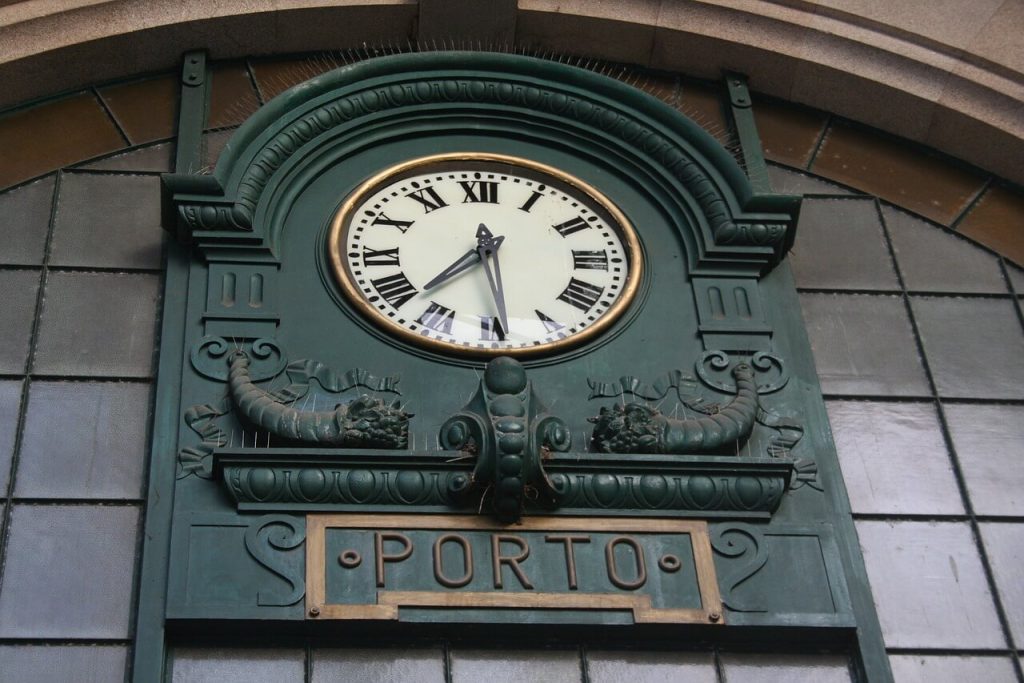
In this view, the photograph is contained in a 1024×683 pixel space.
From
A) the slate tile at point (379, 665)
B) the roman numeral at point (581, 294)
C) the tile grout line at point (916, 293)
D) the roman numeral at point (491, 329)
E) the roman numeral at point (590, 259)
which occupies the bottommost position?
the slate tile at point (379, 665)

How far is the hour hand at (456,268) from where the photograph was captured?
10164 mm

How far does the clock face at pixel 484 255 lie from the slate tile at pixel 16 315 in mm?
1536

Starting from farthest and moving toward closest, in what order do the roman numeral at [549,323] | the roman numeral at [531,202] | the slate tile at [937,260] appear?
1. the slate tile at [937,260]
2. the roman numeral at [531,202]
3. the roman numeral at [549,323]

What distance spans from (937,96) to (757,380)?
263 cm

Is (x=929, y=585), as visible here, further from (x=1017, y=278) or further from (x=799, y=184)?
(x=799, y=184)

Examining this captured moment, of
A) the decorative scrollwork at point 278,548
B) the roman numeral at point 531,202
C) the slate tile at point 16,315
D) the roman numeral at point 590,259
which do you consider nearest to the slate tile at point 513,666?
the decorative scrollwork at point 278,548

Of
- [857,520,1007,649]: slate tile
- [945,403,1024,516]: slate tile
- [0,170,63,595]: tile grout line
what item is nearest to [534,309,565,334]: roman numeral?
[857,520,1007,649]: slate tile

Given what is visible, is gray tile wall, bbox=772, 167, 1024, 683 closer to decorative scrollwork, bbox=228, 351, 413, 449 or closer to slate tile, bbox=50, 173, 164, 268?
decorative scrollwork, bbox=228, 351, 413, 449

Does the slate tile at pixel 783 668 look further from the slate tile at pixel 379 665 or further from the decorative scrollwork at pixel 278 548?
the decorative scrollwork at pixel 278 548

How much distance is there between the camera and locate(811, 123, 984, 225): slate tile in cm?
1145

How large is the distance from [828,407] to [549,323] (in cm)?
148

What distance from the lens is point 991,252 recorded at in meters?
11.2

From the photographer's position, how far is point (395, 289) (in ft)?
33.2

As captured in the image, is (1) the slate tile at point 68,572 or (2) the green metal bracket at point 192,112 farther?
(2) the green metal bracket at point 192,112
